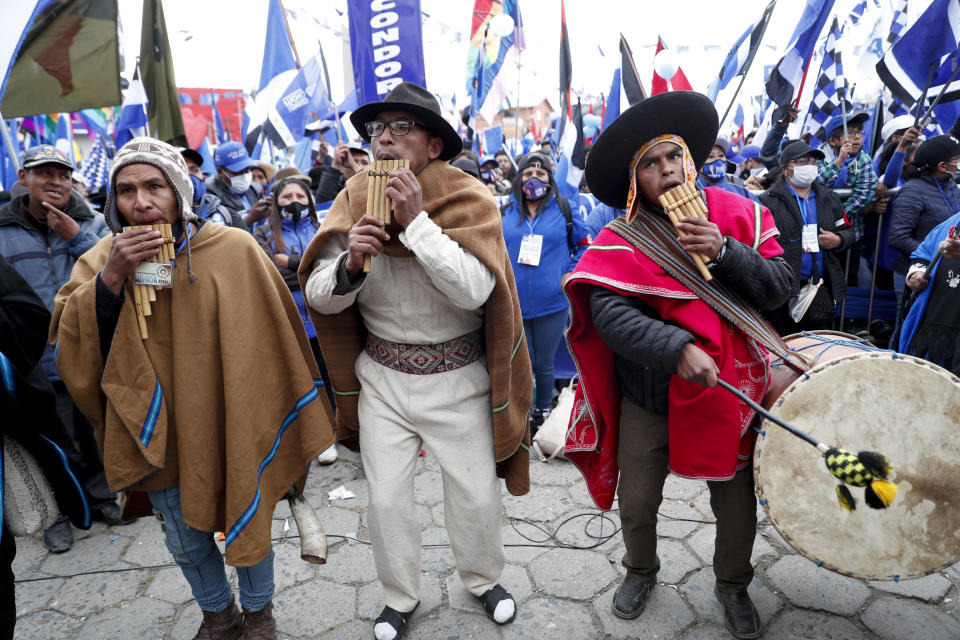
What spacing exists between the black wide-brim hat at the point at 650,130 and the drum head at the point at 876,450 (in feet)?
3.43

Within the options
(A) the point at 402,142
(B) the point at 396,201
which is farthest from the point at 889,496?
(A) the point at 402,142

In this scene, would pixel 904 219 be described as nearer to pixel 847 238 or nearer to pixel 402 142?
pixel 847 238

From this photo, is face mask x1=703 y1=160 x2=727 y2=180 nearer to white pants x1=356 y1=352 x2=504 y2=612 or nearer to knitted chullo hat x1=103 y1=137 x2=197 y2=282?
white pants x1=356 y1=352 x2=504 y2=612

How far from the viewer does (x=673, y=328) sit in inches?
85.8

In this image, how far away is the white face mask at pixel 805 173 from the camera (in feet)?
17.1

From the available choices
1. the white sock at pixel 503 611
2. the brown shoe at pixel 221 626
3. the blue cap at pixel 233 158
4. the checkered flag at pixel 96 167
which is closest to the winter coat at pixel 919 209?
the white sock at pixel 503 611

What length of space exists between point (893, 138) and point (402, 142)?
6.85 metres

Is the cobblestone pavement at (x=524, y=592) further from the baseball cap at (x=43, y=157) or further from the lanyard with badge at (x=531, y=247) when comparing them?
the baseball cap at (x=43, y=157)

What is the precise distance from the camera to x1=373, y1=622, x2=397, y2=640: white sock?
2.61 m

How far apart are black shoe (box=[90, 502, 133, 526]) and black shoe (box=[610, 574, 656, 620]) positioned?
10.1ft

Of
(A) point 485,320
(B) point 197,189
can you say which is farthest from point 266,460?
(B) point 197,189

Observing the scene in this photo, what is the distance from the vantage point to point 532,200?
15.8ft

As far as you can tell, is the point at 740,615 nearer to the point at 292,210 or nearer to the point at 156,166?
the point at 156,166

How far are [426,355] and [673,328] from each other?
100 centimetres
